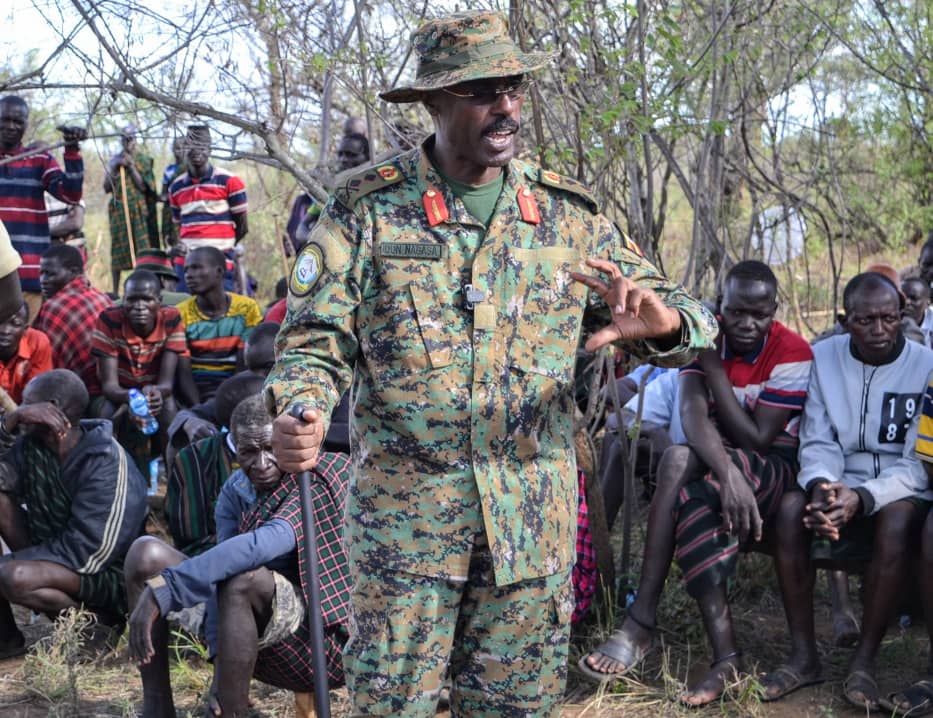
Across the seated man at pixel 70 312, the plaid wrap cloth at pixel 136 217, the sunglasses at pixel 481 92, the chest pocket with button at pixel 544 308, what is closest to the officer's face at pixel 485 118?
the sunglasses at pixel 481 92

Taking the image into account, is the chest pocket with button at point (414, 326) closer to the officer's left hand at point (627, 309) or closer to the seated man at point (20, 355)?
the officer's left hand at point (627, 309)

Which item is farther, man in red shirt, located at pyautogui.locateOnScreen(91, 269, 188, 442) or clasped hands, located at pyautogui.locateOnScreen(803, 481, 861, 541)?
man in red shirt, located at pyautogui.locateOnScreen(91, 269, 188, 442)

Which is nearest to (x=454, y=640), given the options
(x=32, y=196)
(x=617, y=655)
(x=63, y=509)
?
(x=617, y=655)

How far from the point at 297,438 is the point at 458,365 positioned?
39 centimetres

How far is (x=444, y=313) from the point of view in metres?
2.44

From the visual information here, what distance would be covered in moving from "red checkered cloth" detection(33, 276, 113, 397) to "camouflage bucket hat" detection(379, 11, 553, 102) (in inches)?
166

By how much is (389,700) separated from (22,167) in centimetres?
572

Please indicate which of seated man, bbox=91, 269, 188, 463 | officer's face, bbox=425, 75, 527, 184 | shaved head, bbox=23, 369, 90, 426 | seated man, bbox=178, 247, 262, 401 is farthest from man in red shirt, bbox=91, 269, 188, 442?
officer's face, bbox=425, 75, 527, 184

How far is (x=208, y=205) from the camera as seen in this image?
8133mm

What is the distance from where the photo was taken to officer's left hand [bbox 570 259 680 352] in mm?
2367

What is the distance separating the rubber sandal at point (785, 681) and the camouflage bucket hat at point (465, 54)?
8.07 feet

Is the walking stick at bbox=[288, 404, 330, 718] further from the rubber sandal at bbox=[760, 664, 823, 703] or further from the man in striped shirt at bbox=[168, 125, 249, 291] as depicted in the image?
the man in striped shirt at bbox=[168, 125, 249, 291]

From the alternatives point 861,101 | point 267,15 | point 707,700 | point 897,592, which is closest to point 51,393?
point 267,15

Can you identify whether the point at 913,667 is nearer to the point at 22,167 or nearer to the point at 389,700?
the point at 389,700
